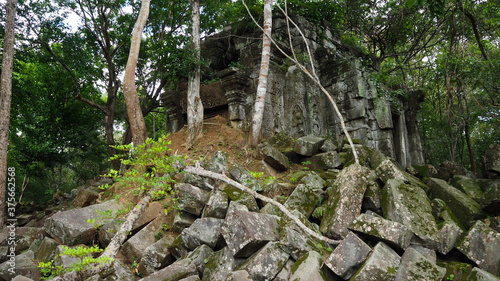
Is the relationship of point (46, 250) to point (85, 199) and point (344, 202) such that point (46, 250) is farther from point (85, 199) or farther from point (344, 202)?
point (344, 202)

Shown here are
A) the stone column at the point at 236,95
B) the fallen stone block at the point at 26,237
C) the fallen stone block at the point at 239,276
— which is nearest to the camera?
the fallen stone block at the point at 239,276

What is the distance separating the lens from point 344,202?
4.17 meters

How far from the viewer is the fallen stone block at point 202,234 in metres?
4.11

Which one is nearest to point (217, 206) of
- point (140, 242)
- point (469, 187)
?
point (140, 242)

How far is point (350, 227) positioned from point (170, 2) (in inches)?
424

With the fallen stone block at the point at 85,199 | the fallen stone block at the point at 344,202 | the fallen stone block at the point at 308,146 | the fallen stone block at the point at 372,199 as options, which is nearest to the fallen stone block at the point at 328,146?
the fallen stone block at the point at 308,146

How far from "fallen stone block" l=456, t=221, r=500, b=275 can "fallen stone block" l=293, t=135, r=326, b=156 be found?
10.1ft

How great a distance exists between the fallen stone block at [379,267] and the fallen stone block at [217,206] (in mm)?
1986

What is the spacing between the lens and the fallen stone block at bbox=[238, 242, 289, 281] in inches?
133

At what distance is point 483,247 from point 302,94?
5.22m

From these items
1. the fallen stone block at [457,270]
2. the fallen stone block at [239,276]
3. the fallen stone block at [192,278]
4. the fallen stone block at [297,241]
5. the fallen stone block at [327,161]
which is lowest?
the fallen stone block at [457,270]

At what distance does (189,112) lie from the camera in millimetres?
7488

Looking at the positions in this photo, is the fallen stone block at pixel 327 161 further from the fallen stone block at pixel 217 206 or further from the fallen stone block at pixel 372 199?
the fallen stone block at pixel 217 206

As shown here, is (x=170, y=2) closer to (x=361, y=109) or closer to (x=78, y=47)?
(x=78, y=47)
